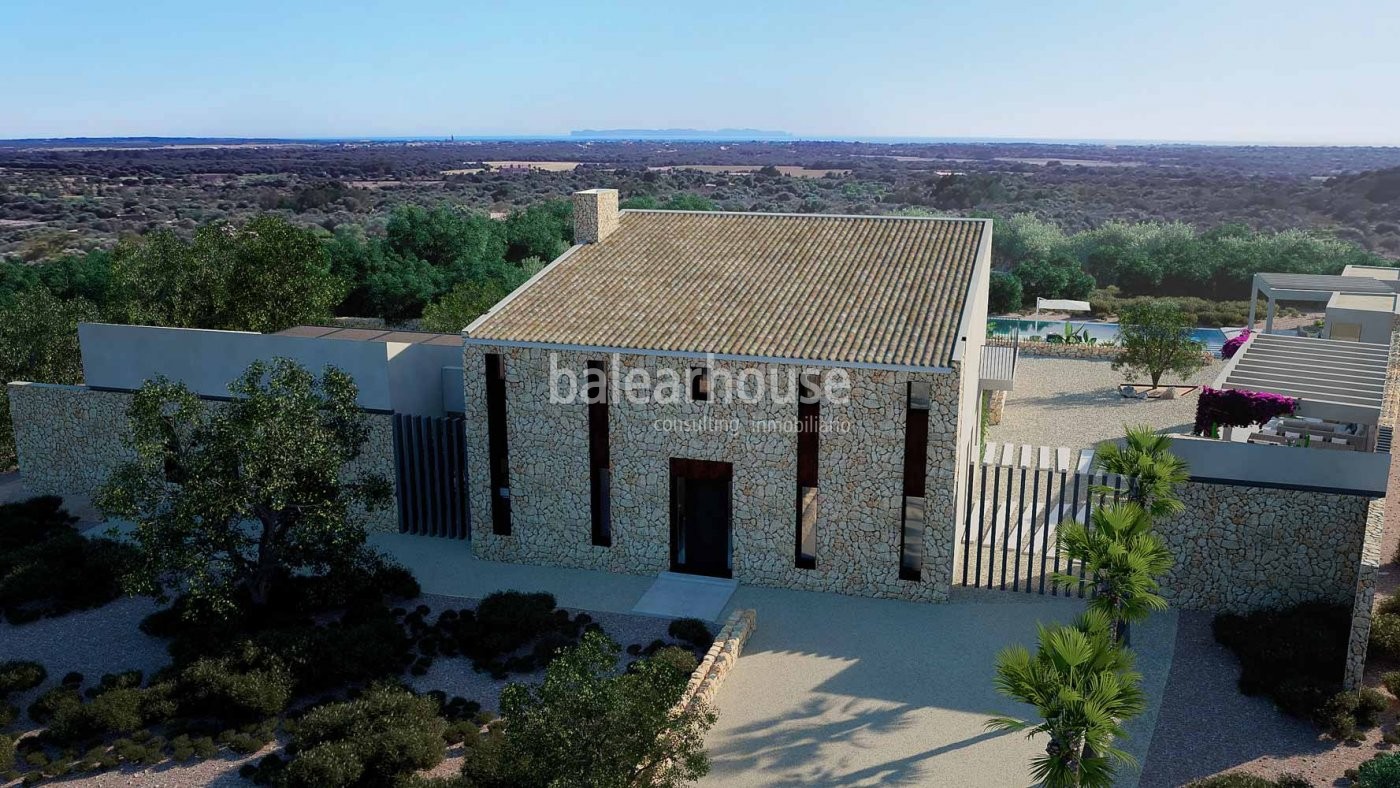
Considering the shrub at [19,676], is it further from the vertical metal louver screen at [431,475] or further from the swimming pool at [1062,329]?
the swimming pool at [1062,329]

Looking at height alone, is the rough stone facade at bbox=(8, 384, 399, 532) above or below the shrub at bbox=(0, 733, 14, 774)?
above

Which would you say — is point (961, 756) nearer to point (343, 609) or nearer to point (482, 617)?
point (482, 617)

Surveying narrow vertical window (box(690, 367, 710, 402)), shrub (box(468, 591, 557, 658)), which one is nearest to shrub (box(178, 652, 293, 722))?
shrub (box(468, 591, 557, 658))

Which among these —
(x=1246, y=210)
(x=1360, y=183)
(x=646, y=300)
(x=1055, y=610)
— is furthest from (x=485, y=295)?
(x=1360, y=183)

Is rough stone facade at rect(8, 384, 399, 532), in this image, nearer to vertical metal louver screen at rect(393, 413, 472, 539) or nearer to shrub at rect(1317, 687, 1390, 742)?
vertical metal louver screen at rect(393, 413, 472, 539)

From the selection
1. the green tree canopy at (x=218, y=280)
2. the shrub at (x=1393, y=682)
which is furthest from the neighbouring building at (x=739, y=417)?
the green tree canopy at (x=218, y=280)

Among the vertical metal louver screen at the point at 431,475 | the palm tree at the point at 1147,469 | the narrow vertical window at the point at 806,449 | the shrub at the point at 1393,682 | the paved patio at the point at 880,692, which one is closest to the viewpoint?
the paved patio at the point at 880,692
